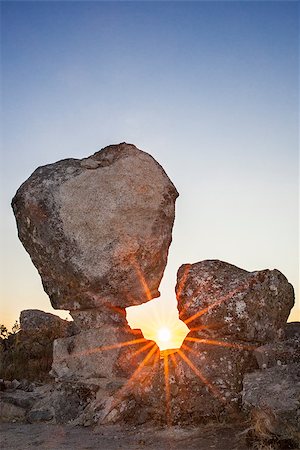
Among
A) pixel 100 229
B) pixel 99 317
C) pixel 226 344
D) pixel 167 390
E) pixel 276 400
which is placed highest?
pixel 100 229

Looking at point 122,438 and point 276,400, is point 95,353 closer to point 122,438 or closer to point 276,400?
point 122,438

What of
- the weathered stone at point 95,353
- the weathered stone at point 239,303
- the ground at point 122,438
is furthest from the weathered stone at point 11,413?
the weathered stone at point 239,303

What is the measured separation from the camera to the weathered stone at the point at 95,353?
35.0ft

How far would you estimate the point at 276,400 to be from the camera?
701 cm

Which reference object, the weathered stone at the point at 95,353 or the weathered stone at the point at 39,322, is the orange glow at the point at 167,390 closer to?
the weathered stone at the point at 95,353

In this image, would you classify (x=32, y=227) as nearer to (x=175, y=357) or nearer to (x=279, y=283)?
(x=175, y=357)

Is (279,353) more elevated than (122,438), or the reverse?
(279,353)

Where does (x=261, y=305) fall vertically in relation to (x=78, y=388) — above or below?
above

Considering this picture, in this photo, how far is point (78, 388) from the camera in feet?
34.7

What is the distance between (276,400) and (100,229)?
5.36 meters

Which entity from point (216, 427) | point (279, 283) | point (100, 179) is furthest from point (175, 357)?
point (100, 179)

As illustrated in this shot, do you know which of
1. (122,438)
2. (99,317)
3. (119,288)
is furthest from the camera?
(99,317)

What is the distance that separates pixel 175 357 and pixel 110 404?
161 cm

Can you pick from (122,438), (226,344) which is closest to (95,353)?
(122,438)
